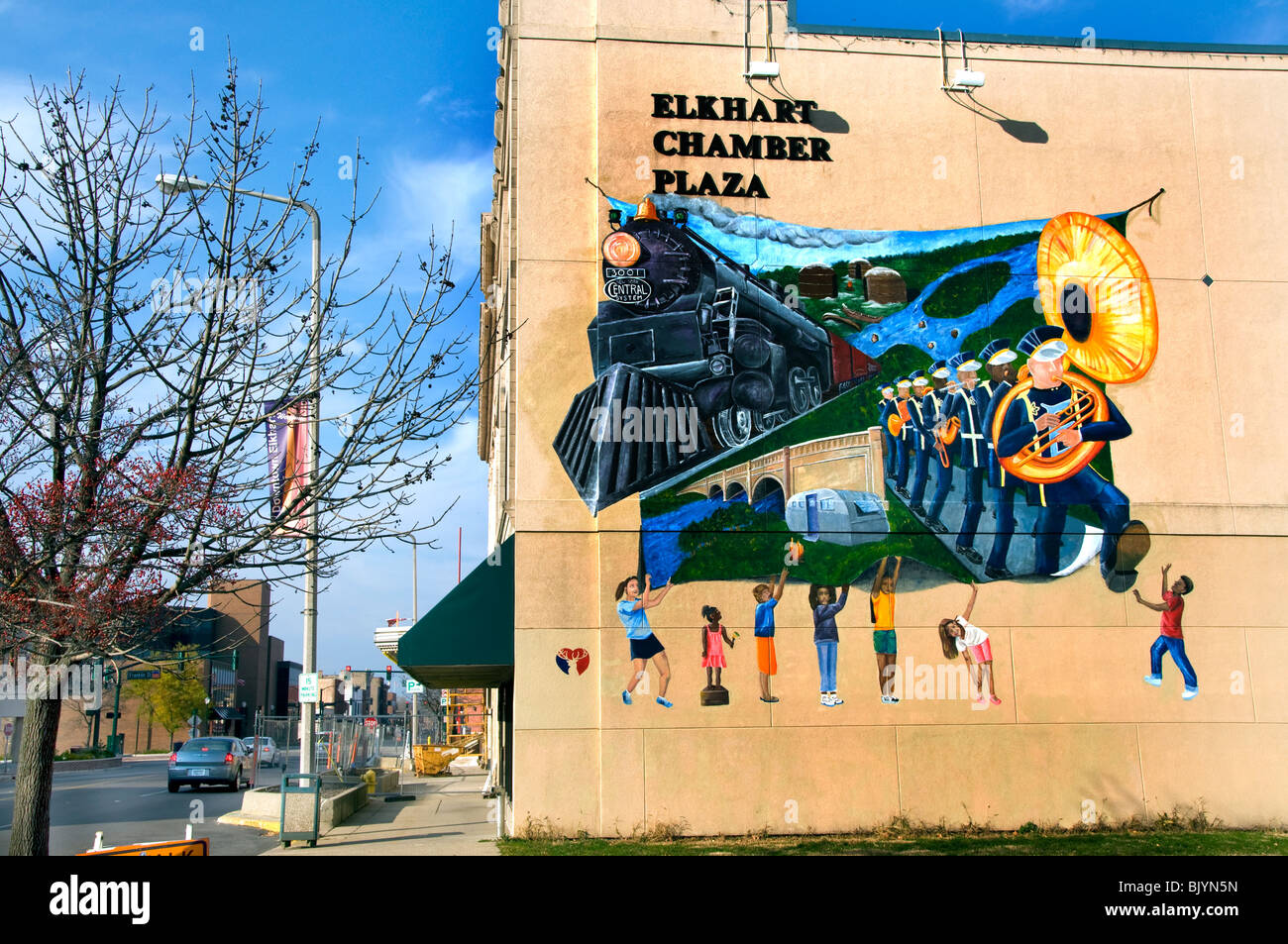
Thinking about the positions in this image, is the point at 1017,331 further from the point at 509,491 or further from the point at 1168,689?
the point at 509,491

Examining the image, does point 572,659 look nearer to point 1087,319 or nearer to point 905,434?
point 905,434

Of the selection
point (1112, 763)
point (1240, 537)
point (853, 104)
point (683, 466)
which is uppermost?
point (853, 104)

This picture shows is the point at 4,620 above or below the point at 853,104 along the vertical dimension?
below

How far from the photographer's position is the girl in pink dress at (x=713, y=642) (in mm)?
14750

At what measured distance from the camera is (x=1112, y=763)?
15.1 meters

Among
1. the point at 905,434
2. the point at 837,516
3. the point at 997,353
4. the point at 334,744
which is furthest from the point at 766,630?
the point at 334,744

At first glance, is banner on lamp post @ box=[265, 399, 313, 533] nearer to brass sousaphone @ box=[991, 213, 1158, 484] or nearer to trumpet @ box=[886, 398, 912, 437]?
trumpet @ box=[886, 398, 912, 437]

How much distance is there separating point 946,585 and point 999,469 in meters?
1.89

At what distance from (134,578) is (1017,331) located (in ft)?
41.1

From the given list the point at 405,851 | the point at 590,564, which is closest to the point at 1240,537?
the point at 590,564

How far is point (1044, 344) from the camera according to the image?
16.1m

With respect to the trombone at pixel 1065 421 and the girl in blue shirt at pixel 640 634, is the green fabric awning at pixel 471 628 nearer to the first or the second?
the girl in blue shirt at pixel 640 634

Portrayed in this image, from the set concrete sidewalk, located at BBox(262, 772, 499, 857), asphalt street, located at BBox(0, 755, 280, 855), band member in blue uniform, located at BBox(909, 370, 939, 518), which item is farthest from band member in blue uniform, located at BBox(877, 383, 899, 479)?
asphalt street, located at BBox(0, 755, 280, 855)

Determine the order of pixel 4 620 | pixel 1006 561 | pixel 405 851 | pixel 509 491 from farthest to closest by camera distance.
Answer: pixel 509 491 < pixel 1006 561 < pixel 405 851 < pixel 4 620
